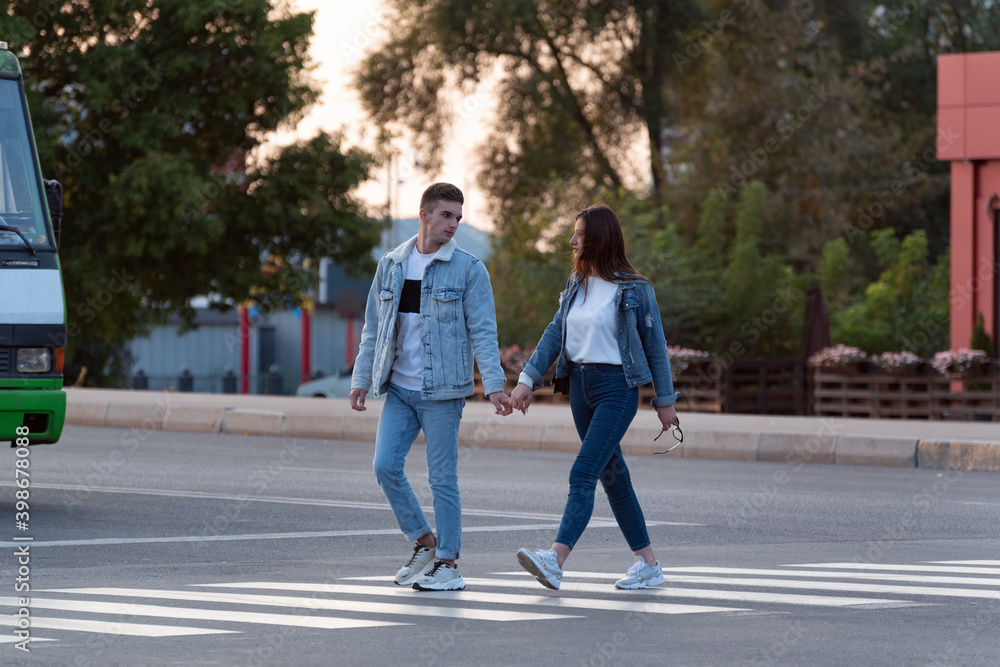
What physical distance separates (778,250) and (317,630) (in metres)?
31.3

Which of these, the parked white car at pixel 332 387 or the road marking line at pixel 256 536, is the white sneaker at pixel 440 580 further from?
the parked white car at pixel 332 387

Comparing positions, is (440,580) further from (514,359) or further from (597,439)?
(514,359)

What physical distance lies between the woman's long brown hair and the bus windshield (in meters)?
4.15

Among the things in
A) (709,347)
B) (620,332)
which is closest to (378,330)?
(620,332)

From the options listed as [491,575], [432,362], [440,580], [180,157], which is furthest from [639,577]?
[180,157]

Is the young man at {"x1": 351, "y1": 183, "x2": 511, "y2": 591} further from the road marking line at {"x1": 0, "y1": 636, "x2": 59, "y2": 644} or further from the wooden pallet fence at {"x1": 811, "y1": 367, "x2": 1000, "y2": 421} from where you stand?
the wooden pallet fence at {"x1": 811, "y1": 367, "x2": 1000, "y2": 421}

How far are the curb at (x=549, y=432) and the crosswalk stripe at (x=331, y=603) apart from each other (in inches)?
355

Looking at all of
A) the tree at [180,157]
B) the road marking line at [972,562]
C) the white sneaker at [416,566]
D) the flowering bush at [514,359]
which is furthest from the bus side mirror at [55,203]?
the flowering bush at [514,359]

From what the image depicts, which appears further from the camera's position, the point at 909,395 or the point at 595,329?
the point at 909,395

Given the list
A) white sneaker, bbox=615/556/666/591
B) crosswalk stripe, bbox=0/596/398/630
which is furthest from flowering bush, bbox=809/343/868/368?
crosswalk stripe, bbox=0/596/398/630

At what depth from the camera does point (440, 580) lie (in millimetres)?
6594

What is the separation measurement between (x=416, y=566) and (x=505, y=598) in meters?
0.51

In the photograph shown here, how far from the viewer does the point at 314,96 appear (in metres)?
24.6

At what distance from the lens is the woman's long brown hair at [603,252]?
22.4ft
